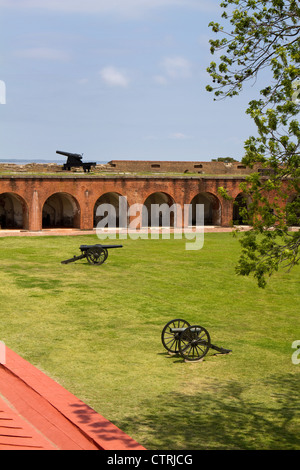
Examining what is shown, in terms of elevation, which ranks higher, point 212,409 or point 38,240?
point 38,240

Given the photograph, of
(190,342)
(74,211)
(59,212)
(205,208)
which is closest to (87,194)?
(74,211)

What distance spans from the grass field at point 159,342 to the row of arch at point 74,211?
1068 cm

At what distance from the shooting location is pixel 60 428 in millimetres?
7430

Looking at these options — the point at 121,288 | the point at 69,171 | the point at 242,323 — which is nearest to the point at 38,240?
the point at 69,171

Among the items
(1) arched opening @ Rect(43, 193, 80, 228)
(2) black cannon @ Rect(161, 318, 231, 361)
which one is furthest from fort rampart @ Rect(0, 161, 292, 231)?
(2) black cannon @ Rect(161, 318, 231, 361)

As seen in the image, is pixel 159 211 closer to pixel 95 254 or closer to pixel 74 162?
pixel 74 162

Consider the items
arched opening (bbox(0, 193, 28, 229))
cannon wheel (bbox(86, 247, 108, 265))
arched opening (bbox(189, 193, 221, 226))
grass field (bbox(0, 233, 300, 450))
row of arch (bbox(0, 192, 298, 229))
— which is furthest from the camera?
arched opening (bbox(189, 193, 221, 226))

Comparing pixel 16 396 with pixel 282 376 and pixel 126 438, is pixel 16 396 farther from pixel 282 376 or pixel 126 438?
pixel 282 376

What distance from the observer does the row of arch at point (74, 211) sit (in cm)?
3238

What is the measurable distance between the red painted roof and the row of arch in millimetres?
21974

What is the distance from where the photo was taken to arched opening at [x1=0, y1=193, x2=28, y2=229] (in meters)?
32.5

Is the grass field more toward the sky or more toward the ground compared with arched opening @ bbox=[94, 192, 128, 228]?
more toward the ground

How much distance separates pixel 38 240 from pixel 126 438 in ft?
67.7

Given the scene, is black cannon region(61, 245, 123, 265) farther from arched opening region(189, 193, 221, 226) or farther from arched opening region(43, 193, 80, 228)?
arched opening region(189, 193, 221, 226)
